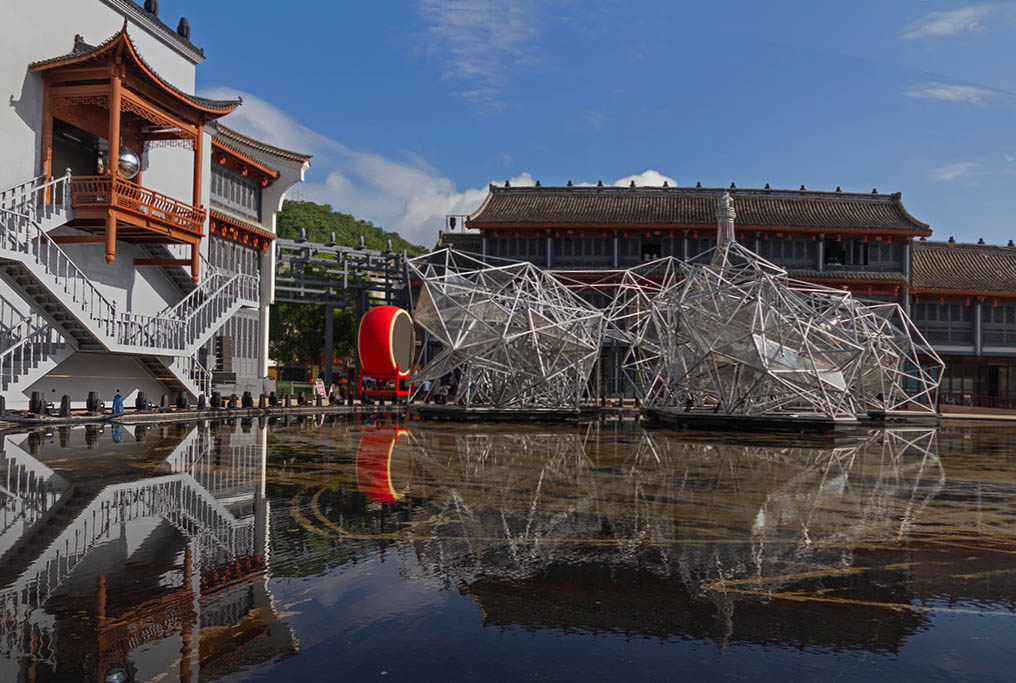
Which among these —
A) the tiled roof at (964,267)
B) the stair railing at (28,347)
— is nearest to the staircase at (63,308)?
the stair railing at (28,347)

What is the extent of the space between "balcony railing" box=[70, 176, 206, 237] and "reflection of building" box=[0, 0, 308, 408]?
0.17ft

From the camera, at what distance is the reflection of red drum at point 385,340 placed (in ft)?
118

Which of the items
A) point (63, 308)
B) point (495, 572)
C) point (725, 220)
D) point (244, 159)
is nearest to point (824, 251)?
point (725, 220)

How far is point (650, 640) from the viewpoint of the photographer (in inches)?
208

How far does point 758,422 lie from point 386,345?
17.6 metres

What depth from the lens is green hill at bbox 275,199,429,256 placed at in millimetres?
77419

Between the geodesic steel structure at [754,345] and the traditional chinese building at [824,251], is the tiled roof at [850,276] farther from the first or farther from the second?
the geodesic steel structure at [754,345]

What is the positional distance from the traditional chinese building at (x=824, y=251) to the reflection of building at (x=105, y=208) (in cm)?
2042

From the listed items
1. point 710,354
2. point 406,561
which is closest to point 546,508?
point 406,561

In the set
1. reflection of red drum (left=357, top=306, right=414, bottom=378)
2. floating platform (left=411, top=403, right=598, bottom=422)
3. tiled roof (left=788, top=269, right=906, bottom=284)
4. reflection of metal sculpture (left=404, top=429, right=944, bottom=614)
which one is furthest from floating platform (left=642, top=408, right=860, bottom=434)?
tiled roof (left=788, top=269, right=906, bottom=284)

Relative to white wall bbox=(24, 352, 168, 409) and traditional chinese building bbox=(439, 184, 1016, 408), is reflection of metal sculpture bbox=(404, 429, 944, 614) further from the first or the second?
traditional chinese building bbox=(439, 184, 1016, 408)

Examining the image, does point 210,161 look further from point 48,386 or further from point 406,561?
point 406,561

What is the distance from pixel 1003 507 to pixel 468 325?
21139 millimetres

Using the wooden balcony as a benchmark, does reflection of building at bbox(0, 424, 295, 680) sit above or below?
below
